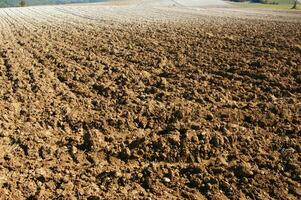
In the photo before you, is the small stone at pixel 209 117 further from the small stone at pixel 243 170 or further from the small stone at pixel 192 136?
the small stone at pixel 243 170

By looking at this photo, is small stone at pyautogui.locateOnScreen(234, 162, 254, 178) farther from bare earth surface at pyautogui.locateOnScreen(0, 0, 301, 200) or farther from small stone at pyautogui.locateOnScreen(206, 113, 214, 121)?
small stone at pyautogui.locateOnScreen(206, 113, 214, 121)

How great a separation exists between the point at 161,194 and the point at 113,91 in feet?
16.5

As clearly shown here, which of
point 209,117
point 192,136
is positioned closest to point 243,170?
point 192,136

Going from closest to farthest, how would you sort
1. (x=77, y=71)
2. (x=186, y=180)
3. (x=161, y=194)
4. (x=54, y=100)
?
(x=161, y=194)
(x=186, y=180)
(x=54, y=100)
(x=77, y=71)

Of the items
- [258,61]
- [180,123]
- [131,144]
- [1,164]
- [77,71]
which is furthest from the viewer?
[258,61]

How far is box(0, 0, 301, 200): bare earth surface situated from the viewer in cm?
633

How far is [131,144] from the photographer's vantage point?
25.0 ft

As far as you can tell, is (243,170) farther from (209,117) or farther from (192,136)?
(209,117)

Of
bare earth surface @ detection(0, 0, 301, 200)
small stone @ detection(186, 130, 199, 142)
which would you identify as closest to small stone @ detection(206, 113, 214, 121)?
bare earth surface @ detection(0, 0, 301, 200)

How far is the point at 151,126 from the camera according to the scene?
8.50 metres

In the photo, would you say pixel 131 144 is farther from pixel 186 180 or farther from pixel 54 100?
pixel 54 100

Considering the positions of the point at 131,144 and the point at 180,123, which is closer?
the point at 131,144

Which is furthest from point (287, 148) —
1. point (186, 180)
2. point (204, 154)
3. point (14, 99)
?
point (14, 99)

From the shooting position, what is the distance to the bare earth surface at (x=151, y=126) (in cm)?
633
